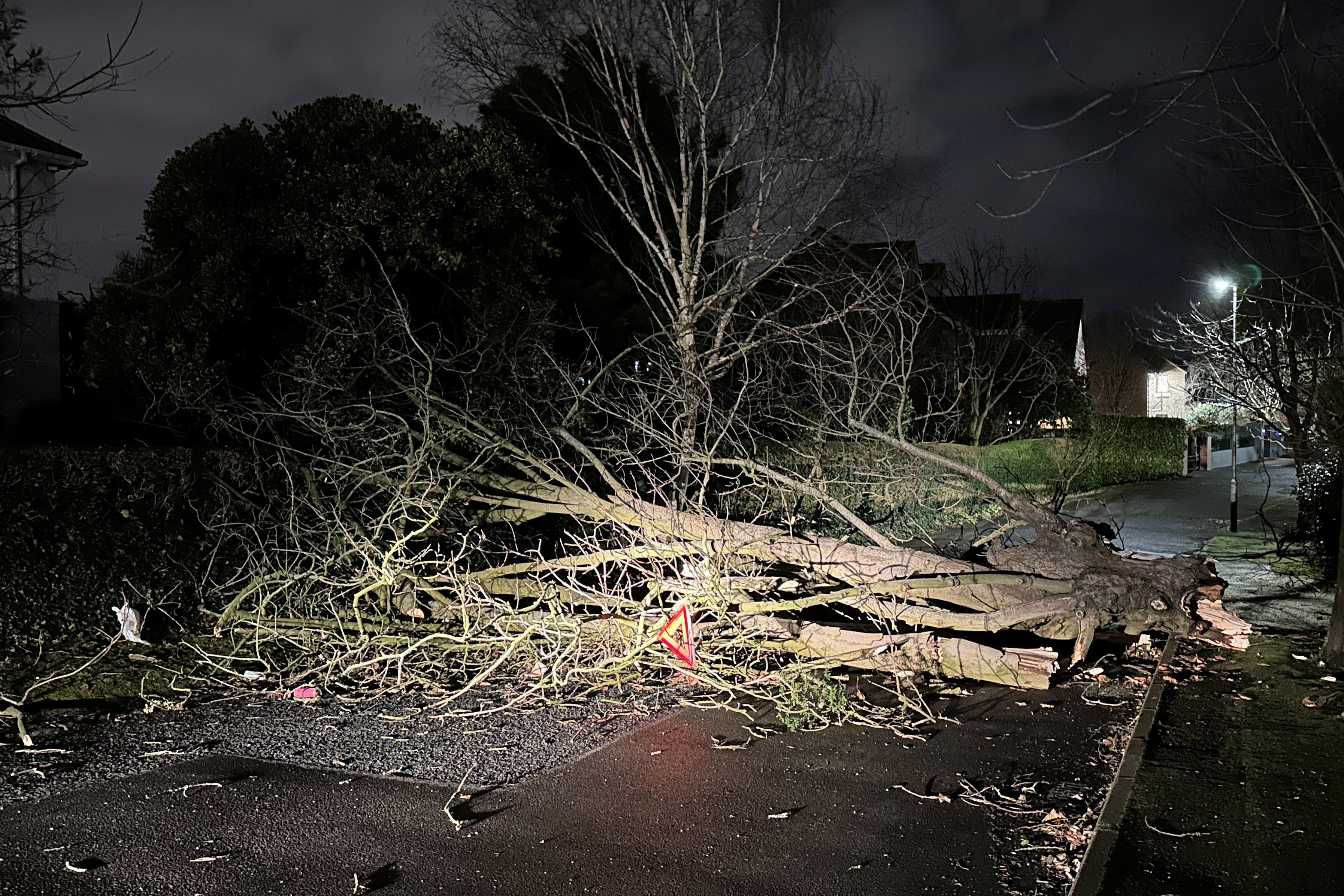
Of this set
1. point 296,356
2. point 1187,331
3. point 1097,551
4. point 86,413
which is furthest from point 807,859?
point 1187,331

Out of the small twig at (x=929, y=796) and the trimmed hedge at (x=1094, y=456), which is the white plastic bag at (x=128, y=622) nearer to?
the small twig at (x=929, y=796)

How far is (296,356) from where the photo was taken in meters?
10.1

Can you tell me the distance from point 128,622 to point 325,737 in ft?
9.28

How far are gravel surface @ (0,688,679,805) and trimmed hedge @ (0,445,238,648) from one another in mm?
1260

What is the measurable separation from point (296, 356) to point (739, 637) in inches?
210

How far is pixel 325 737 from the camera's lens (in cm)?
638

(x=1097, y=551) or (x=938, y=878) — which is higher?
(x=1097, y=551)

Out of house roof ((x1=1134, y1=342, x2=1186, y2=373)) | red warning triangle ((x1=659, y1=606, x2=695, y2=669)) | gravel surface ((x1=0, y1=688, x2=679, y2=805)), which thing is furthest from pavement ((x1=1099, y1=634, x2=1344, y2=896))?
house roof ((x1=1134, y1=342, x2=1186, y2=373))

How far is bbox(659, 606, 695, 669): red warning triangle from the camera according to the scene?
693 cm

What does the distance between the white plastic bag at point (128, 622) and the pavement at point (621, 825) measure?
2753mm

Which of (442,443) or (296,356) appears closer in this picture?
(442,443)

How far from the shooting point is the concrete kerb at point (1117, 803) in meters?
4.22

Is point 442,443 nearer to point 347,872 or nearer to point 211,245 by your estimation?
point 211,245

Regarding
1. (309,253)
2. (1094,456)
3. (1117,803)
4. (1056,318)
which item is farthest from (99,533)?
(1056,318)
